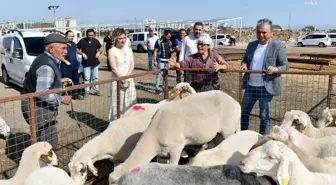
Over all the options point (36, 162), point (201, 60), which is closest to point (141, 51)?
point (201, 60)

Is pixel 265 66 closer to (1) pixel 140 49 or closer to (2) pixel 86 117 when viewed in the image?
(2) pixel 86 117

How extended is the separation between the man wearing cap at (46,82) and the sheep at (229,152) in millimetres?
2059

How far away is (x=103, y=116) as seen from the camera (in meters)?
8.27

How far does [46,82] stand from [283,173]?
10.1 feet

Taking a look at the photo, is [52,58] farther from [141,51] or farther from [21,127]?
[141,51]

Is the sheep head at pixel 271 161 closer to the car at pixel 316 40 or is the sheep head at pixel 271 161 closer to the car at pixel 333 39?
the car at pixel 316 40

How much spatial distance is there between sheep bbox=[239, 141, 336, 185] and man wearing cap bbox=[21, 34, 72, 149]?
270 cm

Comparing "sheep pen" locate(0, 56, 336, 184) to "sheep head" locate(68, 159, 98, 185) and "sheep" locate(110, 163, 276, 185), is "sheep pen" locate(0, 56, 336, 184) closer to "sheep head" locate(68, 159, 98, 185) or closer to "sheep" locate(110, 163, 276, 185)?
"sheep head" locate(68, 159, 98, 185)

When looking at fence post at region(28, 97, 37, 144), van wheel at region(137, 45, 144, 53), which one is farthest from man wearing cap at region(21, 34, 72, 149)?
van wheel at region(137, 45, 144, 53)

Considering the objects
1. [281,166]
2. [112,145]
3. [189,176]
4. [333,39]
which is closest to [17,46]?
[112,145]

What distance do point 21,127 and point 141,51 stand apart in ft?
84.1

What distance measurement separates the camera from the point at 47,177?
3.34 m

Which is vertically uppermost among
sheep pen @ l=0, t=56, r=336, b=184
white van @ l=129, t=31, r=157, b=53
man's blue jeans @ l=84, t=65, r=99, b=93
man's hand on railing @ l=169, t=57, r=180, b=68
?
white van @ l=129, t=31, r=157, b=53

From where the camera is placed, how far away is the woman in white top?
625cm
